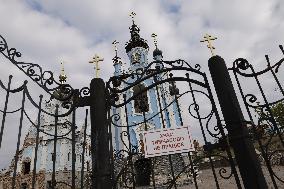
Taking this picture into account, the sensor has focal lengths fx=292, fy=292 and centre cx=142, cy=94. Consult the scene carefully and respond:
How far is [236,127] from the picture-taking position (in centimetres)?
355

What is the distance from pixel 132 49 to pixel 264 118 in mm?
24053

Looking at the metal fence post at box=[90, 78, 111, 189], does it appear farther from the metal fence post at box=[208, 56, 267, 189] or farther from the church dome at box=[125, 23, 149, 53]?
the church dome at box=[125, 23, 149, 53]

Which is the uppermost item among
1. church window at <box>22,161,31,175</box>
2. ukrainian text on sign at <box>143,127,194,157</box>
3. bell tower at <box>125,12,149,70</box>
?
bell tower at <box>125,12,149,70</box>

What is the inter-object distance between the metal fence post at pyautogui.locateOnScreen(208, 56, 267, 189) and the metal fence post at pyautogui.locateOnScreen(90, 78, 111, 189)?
1510 millimetres

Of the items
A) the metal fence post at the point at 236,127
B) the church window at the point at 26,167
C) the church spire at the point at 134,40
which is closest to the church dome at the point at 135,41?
the church spire at the point at 134,40

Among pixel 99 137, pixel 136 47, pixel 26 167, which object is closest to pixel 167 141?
pixel 99 137

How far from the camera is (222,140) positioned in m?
3.63

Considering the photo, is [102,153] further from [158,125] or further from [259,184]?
[158,125]

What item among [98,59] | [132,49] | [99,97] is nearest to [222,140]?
[99,97]

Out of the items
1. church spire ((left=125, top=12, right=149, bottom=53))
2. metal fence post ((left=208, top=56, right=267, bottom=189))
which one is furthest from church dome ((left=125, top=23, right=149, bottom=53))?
metal fence post ((left=208, top=56, right=267, bottom=189))

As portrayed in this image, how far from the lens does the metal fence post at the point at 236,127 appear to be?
328 cm

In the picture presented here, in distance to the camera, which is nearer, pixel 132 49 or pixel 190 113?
pixel 190 113

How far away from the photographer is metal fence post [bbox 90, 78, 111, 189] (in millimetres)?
3402

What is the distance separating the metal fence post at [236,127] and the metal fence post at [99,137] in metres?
1.51
